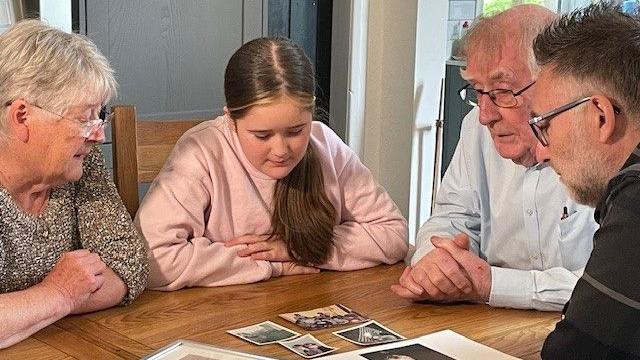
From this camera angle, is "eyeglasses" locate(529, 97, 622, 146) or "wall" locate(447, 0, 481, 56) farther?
"wall" locate(447, 0, 481, 56)

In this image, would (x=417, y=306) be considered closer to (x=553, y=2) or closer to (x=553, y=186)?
Answer: (x=553, y=186)

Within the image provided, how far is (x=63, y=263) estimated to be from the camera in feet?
5.70

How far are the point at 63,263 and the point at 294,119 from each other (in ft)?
1.78

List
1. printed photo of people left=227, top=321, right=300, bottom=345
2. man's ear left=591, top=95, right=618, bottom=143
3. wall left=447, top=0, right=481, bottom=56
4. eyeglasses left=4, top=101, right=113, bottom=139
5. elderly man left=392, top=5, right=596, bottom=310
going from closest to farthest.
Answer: man's ear left=591, top=95, right=618, bottom=143, printed photo of people left=227, top=321, right=300, bottom=345, eyeglasses left=4, top=101, right=113, bottom=139, elderly man left=392, top=5, right=596, bottom=310, wall left=447, top=0, right=481, bottom=56

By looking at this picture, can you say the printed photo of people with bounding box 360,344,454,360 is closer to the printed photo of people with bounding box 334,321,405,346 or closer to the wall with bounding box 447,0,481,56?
the printed photo of people with bounding box 334,321,405,346

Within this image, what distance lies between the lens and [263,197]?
2123 millimetres

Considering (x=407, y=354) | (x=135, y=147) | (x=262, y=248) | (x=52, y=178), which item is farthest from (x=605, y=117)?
(x=135, y=147)

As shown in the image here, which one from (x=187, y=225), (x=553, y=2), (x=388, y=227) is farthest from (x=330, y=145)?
(x=553, y=2)

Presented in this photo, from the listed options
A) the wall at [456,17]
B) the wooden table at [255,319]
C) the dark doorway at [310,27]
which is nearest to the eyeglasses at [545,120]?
the wooden table at [255,319]

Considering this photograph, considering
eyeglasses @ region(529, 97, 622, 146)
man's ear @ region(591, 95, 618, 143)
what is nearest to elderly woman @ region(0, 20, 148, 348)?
eyeglasses @ region(529, 97, 622, 146)

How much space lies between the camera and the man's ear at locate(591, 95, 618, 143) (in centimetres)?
134

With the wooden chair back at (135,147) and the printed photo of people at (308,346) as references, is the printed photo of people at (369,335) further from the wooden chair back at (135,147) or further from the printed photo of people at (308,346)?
the wooden chair back at (135,147)

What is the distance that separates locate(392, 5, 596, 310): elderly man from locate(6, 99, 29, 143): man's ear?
2.48 ft

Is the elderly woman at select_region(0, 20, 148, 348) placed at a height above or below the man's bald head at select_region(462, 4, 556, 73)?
below
